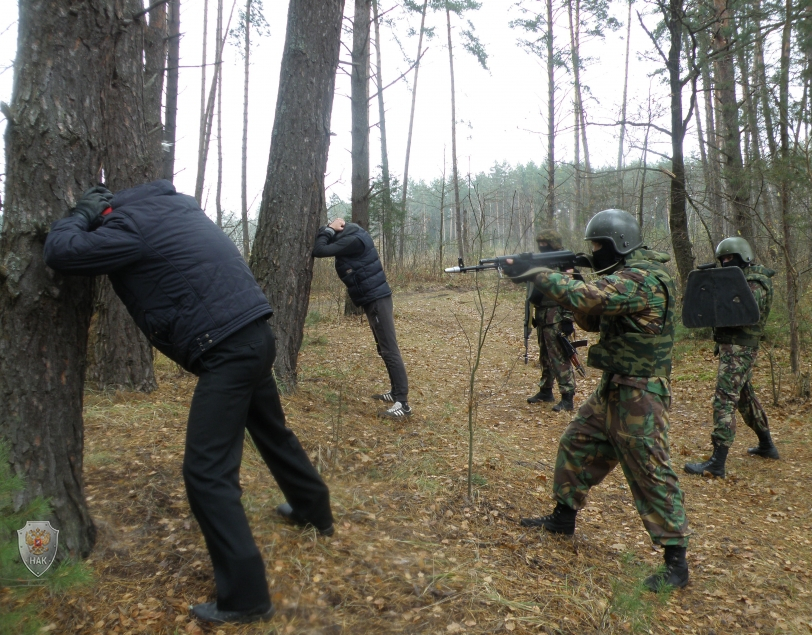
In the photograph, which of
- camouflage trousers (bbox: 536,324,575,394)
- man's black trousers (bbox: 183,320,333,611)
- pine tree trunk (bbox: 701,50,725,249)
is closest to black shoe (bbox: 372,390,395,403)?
camouflage trousers (bbox: 536,324,575,394)

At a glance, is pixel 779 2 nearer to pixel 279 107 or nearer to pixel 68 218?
pixel 279 107

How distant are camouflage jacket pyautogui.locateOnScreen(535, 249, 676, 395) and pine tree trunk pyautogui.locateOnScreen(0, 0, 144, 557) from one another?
2571 millimetres

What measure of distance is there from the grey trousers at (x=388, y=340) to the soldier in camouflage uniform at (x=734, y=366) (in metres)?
2.92

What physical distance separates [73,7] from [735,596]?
4.77m

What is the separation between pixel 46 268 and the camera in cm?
266

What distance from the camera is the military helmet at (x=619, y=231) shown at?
376 centimetres

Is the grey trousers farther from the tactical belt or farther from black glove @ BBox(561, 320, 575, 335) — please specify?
the tactical belt

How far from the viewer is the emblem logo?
251cm

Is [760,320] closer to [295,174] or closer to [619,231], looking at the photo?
[619,231]

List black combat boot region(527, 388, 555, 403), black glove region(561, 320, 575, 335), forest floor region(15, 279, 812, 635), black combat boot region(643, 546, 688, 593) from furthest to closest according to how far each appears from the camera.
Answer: black combat boot region(527, 388, 555, 403) < black glove region(561, 320, 575, 335) < black combat boot region(643, 546, 688, 593) < forest floor region(15, 279, 812, 635)

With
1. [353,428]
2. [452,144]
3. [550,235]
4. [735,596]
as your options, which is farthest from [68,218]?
[452,144]

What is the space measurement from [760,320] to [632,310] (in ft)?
9.77

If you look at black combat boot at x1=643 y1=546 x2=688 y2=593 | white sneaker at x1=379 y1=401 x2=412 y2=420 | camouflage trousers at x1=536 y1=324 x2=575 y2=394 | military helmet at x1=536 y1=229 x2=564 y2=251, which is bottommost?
black combat boot at x1=643 y1=546 x2=688 y2=593

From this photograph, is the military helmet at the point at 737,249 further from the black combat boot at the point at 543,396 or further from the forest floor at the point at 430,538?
the black combat boot at the point at 543,396
